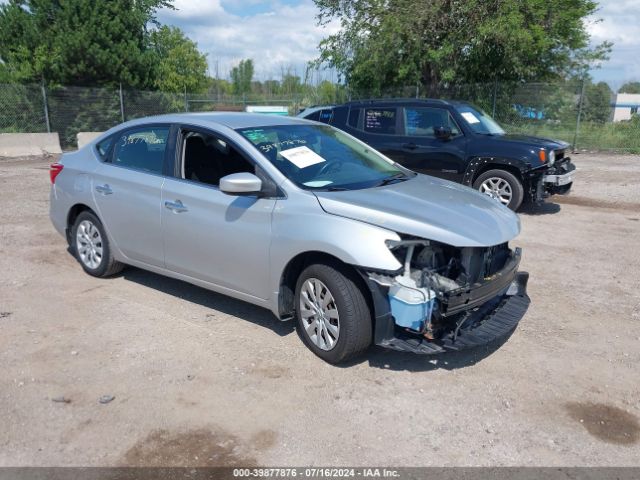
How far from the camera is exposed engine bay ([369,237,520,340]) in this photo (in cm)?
366

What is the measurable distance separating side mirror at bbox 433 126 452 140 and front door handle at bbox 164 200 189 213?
564 centimetres

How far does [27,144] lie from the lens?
1850cm

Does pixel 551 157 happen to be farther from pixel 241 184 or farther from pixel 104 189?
pixel 104 189

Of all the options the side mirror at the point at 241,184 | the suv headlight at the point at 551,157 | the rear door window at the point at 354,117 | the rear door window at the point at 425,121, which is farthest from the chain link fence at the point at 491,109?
the side mirror at the point at 241,184

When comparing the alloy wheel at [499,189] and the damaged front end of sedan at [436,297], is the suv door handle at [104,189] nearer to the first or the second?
the damaged front end of sedan at [436,297]

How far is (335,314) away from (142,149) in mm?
2657

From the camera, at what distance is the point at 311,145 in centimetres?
487

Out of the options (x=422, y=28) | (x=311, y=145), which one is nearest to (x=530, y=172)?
(x=311, y=145)

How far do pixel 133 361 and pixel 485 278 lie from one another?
2644 millimetres

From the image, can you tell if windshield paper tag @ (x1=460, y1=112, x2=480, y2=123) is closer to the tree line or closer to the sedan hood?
the sedan hood

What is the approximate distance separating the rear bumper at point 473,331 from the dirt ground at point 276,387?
0.29 m

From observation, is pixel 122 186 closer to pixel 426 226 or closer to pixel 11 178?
pixel 426 226

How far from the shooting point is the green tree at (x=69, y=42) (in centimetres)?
2078

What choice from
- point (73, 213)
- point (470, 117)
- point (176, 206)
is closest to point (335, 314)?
point (176, 206)
